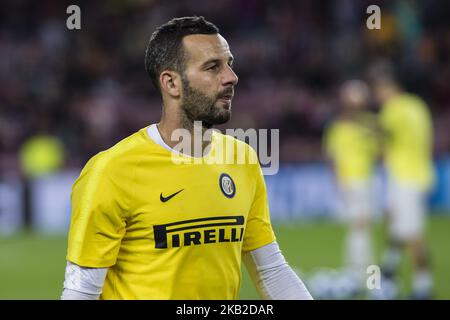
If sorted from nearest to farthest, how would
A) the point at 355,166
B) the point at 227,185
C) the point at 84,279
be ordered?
1. the point at 84,279
2. the point at 227,185
3. the point at 355,166

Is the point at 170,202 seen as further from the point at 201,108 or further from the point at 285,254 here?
the point at 285,254

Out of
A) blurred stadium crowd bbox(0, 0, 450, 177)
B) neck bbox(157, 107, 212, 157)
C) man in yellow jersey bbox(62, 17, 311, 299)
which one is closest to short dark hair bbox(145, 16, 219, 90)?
man in yellow jersey bbox(62, 17, 311, 299)

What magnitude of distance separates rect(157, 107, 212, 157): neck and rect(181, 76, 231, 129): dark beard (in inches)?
1.1

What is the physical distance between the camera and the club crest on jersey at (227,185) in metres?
3.83

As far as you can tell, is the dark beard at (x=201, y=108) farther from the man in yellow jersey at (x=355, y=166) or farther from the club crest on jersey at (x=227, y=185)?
the man in yellow jersey at (x=355, y=166)

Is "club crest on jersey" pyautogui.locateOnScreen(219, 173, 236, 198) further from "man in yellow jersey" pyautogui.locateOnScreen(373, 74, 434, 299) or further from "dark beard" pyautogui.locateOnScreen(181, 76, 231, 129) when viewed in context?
"man in yellow jersey" pyautogui.locateOnScreen(373, 74, 434, 299)

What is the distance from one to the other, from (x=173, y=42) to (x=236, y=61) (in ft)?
53.9

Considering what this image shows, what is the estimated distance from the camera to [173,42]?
149 inches

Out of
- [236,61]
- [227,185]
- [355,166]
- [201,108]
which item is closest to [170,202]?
[227,185]

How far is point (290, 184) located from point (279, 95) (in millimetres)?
3420

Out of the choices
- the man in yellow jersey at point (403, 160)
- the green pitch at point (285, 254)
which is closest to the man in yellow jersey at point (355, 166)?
the green pitch at point (285, 254)

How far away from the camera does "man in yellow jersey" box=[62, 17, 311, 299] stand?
3.59 m
